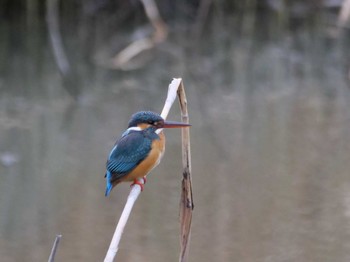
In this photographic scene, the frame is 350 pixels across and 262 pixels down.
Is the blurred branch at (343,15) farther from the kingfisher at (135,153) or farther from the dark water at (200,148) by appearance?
the kingfisher at (135,153)

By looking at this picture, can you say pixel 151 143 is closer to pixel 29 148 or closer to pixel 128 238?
pixel 128 238

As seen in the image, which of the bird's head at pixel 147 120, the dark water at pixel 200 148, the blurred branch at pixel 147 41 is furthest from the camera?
the blurred branch at pixel 147 41

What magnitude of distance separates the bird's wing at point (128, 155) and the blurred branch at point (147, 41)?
4.44 m

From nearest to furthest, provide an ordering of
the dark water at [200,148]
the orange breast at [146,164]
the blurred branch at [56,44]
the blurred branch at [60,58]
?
the orange breast at [146,164]
the dark water at [200,148]
the blurred branch at [60,58]
the blurred branch at [56,44]

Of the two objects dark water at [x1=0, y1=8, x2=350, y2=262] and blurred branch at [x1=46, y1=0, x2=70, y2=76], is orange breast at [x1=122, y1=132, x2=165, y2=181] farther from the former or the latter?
blurred branch at [x1=46, y1=0, x2=70, y2=76]

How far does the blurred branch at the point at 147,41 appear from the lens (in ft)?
26.0

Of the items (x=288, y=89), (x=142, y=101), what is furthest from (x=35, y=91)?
(x=288, y=89)

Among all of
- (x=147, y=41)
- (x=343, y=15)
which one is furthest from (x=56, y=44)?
(x=343, y=15)

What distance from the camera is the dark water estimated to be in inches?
183

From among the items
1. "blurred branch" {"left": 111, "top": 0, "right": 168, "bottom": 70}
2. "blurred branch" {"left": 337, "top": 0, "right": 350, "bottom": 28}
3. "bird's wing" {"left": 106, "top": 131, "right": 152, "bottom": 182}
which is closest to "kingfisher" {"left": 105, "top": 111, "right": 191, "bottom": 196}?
"bird's wing" {"left": 106, "top": 131, "right": 152, "bottom": 182}

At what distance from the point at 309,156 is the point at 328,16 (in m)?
3.79

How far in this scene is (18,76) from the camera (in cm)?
745

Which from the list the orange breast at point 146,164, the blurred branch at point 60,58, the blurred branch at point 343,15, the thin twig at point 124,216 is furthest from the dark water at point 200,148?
the thin twig at point 124,216

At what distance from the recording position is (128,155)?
130 inches
